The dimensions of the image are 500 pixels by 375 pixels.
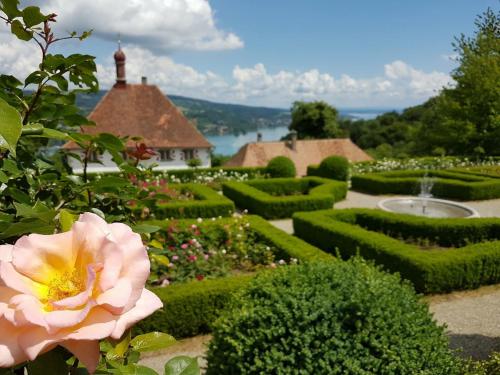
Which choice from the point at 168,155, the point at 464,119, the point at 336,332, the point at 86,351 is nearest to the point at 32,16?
the point at 86,351

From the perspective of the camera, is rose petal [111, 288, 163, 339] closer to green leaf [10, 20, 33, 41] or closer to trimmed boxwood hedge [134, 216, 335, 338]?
green leaf [10, 20, 33, 41]

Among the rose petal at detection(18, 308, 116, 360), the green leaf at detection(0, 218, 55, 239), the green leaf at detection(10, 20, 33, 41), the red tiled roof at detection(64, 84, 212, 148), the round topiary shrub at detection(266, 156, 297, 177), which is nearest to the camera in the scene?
the rose petal at detection(18, 308, 116, 360)

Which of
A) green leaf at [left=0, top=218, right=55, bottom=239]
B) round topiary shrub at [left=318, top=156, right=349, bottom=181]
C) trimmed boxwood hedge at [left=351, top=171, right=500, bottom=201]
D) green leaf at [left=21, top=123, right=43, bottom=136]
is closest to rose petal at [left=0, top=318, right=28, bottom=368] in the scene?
green leaf at [left=0, top=218, right=55, bottom=239]

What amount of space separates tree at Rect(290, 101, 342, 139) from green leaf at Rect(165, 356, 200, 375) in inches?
1926

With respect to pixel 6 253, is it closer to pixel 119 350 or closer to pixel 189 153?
pixel 119 350

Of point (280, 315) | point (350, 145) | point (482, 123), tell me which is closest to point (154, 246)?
point (280, 315)

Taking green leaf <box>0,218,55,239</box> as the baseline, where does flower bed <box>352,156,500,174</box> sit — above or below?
below

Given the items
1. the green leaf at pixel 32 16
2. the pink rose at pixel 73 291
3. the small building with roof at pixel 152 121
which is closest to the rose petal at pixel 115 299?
the pink rose at pixel 73 291

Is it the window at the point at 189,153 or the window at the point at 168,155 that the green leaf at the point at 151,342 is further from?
the window at the point at 189,153

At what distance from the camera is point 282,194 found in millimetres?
19062

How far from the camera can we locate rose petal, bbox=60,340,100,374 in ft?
2.30

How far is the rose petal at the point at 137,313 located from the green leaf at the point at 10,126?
0.37 metres

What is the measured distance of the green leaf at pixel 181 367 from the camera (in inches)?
44.5

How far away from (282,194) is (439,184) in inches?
278
